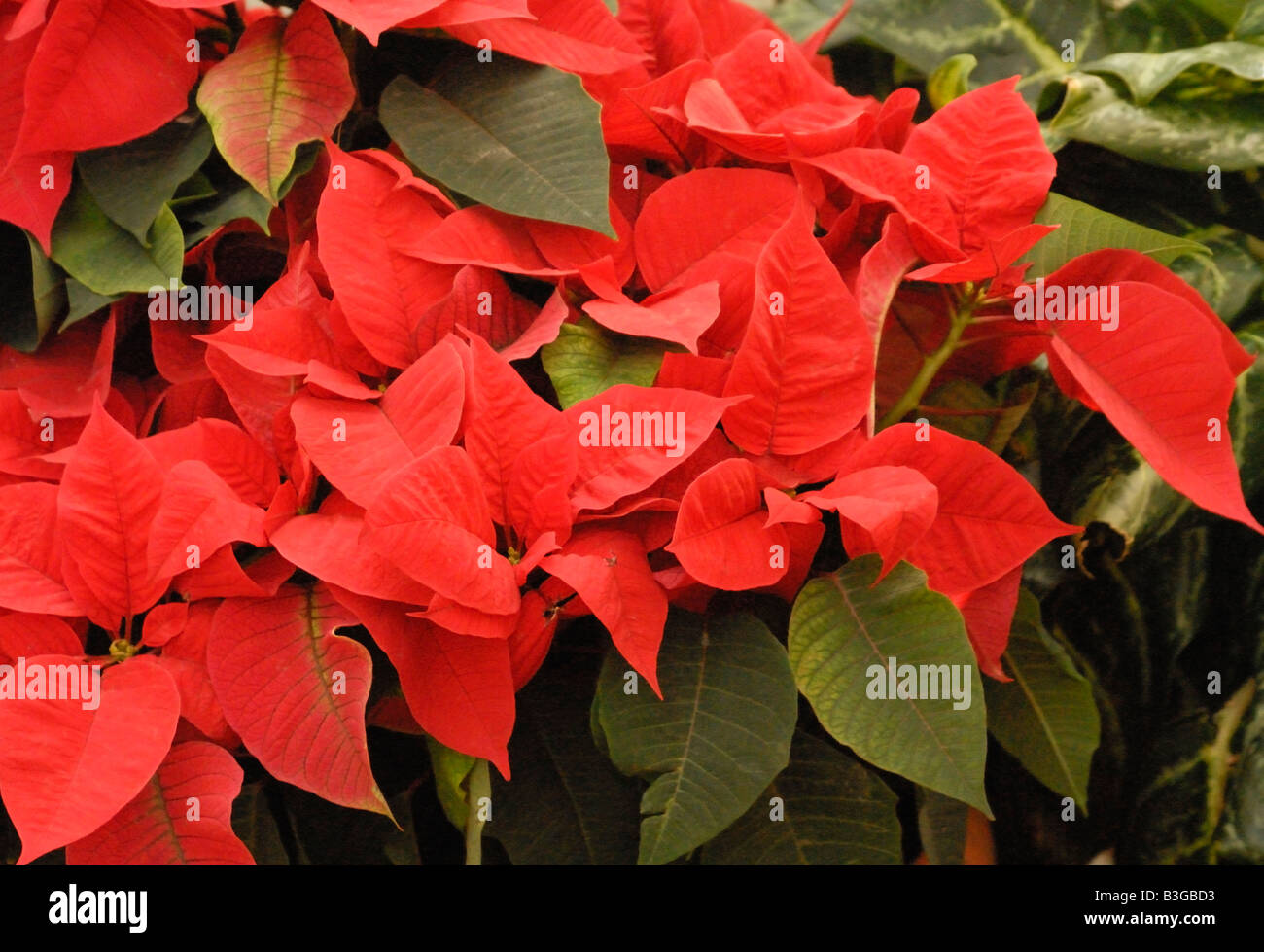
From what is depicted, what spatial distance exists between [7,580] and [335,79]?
247mm

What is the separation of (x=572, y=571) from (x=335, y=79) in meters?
0.25

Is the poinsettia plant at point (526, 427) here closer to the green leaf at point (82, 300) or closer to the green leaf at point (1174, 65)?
the green leaf at point (82, 300)

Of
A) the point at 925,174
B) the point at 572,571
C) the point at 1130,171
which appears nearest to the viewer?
the point at 572,571

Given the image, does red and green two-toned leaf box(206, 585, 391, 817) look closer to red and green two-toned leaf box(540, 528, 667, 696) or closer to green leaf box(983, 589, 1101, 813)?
red and green two-toned leaf box(540, 528, 667, 696)

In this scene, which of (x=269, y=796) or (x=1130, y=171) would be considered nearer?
(x=269, y=796)

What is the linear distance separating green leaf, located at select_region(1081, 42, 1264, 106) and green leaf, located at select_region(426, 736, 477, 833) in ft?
1.54

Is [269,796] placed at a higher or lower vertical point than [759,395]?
lower

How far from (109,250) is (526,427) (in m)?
0.21

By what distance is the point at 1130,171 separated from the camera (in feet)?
2.07

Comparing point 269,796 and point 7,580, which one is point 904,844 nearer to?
point 269,796

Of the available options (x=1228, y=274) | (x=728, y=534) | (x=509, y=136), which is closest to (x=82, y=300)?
(x=509, y=136)

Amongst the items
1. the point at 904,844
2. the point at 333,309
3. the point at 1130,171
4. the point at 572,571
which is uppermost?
the point at 1130,171

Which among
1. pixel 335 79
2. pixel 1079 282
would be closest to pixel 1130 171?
pixel 1079 282

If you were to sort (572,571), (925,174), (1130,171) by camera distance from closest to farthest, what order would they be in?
1. (572,571)
2. (925,174)
3. (1130,171)
